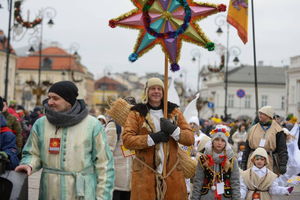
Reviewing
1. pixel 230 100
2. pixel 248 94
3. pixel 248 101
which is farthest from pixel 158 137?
pixel 248 101

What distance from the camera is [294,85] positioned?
69.6 metres

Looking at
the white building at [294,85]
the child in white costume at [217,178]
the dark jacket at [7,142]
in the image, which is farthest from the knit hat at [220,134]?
the white building at [294,85]

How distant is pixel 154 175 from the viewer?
581 centimetres

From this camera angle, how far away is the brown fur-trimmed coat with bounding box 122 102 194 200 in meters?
5.75

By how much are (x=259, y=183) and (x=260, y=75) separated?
320ft

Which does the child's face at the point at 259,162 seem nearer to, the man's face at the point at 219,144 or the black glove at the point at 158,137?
the man's face at the point at 219,144

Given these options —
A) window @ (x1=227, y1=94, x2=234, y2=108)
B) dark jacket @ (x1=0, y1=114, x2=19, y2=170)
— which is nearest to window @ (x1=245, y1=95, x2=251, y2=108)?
window @ (x1=227, y1=94, x2=234, y2=108)

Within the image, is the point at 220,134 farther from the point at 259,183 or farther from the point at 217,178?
the point at 259,183

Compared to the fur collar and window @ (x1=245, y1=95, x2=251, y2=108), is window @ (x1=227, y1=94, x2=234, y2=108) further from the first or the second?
the fur collar

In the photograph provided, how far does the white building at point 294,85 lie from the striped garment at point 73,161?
65.3m

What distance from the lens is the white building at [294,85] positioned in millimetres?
68625

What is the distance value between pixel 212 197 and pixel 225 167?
1.26 ft

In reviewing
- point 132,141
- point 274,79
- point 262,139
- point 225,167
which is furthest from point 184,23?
point 274,79

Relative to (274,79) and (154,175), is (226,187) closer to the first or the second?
(154,175)
